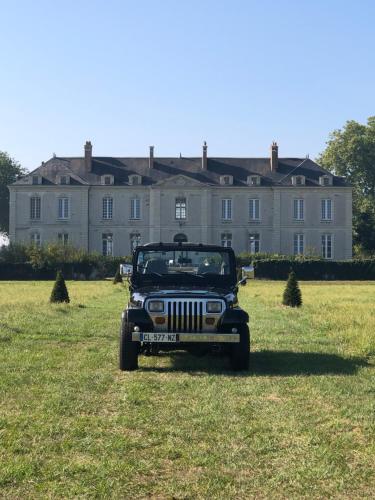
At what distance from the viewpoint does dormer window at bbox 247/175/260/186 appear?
6847cm

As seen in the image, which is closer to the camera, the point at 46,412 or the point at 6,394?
the point at 46,412

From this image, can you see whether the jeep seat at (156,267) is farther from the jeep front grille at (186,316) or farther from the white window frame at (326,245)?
the white window frame at (326,245)

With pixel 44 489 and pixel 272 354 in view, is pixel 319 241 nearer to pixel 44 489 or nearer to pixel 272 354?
pixel 272 354

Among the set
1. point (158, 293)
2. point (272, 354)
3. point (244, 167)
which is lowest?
point (272, 354)

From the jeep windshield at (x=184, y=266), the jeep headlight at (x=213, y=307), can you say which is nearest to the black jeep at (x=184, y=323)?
the jeep headlight at (x=213, y=307)

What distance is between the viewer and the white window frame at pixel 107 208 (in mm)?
68250

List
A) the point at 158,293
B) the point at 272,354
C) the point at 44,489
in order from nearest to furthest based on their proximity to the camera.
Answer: the point at 44,489, the point at 158,293, the point at 272,354

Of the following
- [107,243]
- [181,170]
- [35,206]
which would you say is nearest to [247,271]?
[107,243]

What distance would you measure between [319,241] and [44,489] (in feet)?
214

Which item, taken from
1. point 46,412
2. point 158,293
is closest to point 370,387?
point 158,293

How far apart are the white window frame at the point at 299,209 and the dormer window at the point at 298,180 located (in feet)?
5.20

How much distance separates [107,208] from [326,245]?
22585mm

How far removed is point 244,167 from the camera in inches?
2776

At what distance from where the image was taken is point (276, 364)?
10.3 meters
